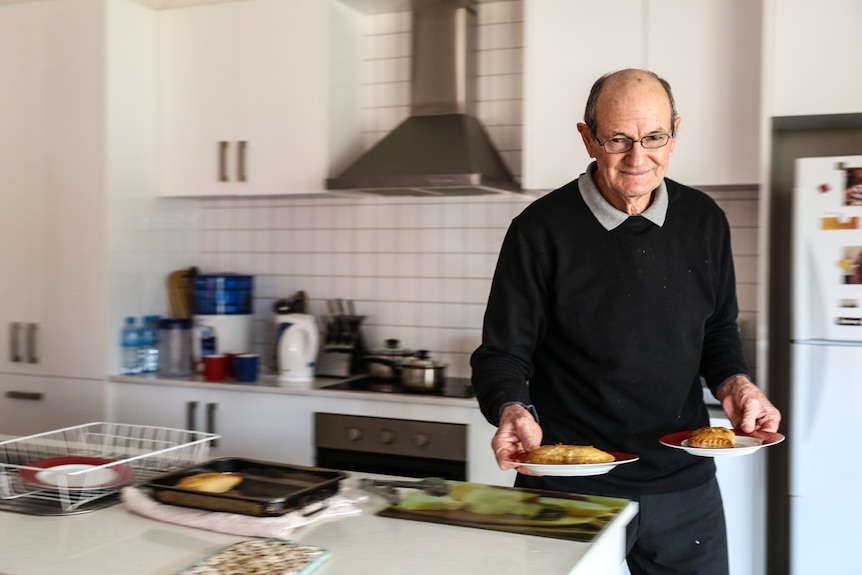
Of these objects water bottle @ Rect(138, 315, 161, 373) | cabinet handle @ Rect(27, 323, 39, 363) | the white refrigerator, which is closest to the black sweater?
the white refrigerator

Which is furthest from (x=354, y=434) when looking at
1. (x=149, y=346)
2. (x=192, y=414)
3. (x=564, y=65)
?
(x=564, y=65)

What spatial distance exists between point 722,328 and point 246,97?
7.27 feet

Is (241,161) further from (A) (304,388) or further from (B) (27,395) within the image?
(B) (27,395)

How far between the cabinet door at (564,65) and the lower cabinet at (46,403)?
186cm

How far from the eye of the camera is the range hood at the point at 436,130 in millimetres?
3096

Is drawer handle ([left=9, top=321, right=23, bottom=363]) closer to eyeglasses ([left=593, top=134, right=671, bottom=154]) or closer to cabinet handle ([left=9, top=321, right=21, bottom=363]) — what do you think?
cabinet handle ([left=9, top=321, right=21, bottom=363])

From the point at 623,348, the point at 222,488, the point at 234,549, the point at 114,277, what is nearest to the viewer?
the point at 234,549

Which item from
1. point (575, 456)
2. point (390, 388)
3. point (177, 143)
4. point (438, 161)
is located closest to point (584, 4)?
point (438, 161)

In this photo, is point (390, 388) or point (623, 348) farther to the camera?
point (390, 388)

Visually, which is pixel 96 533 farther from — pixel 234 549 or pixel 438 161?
pixel 438 161

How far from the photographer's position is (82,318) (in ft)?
11.2

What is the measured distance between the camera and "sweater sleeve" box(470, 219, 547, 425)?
1.76 metres

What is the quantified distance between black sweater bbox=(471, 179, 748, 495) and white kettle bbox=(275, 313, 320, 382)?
1.59 metres

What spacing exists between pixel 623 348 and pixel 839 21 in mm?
1433
